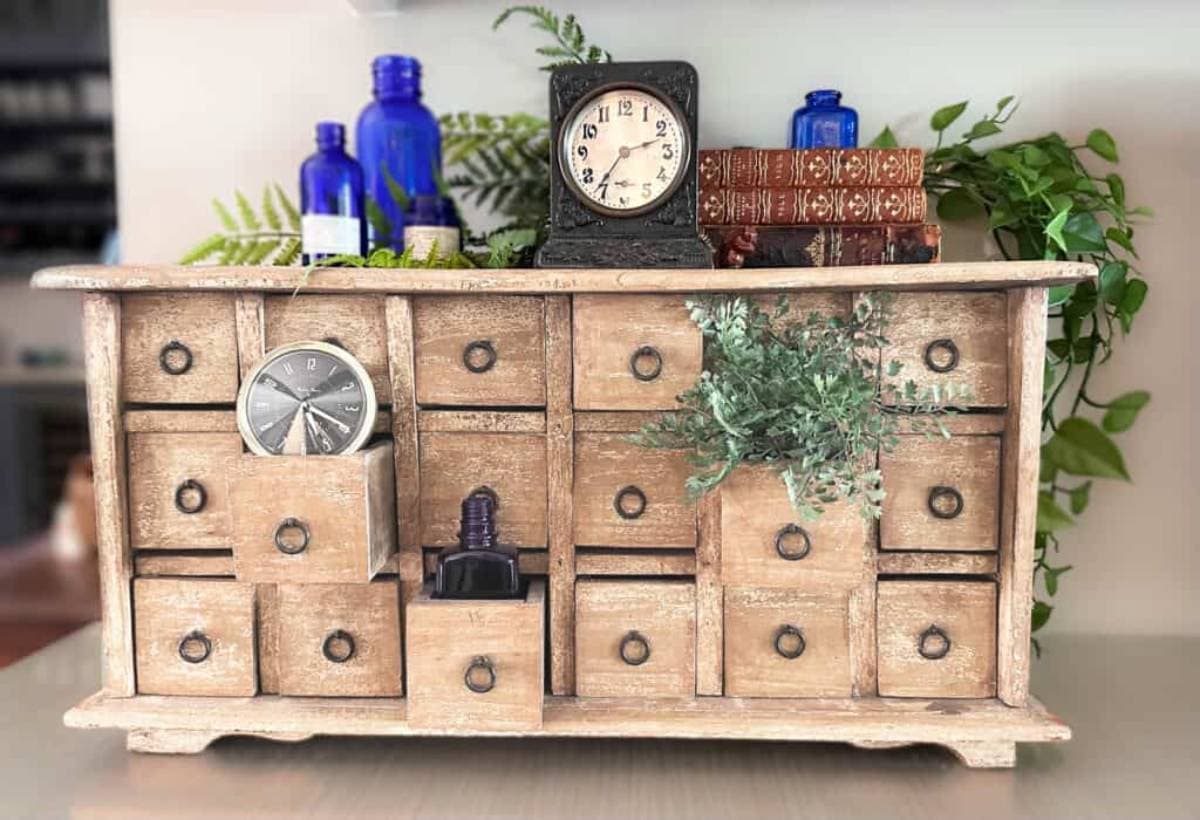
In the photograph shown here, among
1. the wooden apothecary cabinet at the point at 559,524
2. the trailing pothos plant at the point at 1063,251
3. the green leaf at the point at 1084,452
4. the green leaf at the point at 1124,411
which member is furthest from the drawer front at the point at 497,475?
the green leaf at the point at 1124,411

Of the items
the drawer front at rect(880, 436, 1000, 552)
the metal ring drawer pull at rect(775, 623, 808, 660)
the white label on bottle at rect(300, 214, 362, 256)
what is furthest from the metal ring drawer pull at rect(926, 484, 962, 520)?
the white label on bottle at rect(300, 214, 362, 256)

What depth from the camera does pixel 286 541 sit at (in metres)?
1.04

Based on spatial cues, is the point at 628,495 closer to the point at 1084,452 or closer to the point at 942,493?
the point at 942,493

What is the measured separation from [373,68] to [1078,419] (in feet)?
4.49

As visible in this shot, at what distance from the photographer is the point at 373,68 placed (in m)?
1.40

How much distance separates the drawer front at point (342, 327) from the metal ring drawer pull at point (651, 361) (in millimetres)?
343

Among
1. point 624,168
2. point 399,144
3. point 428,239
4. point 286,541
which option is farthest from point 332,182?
point 286,541

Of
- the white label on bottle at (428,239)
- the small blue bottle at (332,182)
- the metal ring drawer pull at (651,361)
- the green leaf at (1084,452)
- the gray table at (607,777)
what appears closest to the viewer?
the gray table at (607,777)

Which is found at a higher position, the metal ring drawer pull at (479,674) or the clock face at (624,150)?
the clock face at (624,150)

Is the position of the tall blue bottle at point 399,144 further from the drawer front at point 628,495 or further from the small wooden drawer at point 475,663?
the small wooden drawer at point 475,663

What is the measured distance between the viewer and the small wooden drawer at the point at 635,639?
45.3 inches

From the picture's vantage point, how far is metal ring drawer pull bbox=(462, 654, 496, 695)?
1.04m

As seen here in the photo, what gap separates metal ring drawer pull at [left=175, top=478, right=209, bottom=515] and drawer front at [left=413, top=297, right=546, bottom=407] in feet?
1.13

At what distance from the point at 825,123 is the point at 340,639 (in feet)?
3.50
